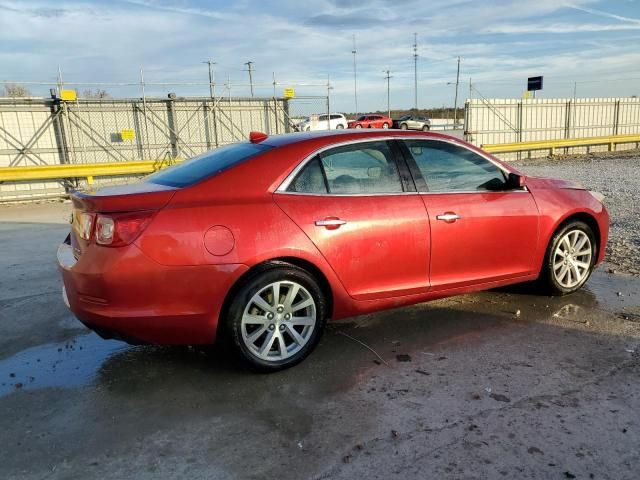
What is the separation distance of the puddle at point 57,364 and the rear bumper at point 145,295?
54cm

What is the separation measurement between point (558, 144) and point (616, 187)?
35.7ft

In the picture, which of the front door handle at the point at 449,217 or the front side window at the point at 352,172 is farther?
the front door handle at the point at 449,217

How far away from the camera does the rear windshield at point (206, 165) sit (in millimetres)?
3666

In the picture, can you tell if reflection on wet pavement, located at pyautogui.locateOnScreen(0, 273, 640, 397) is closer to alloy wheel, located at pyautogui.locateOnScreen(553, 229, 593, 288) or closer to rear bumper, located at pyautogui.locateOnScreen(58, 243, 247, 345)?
alloy wheel, located at pyautogui.locateOnScreen(553, 229, 593, 288)

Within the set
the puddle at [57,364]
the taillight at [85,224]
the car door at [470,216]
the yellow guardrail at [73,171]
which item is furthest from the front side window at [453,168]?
the yellow guardrail at [73,171]

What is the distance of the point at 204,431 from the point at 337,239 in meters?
1.50

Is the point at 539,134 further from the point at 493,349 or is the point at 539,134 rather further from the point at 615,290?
the point at 493,349

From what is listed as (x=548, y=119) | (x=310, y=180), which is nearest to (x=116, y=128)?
(x=310, y=180)

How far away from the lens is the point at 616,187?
12.1 metres

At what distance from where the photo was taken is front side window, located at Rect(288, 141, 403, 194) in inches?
149

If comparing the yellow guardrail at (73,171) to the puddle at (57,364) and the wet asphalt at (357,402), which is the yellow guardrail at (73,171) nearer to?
the wet asphalt at (357,402)

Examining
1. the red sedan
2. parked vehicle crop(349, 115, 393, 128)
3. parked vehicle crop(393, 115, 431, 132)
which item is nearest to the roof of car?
the red sedan

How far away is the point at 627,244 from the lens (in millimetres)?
6805

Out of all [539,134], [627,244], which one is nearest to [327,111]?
[539,134]
